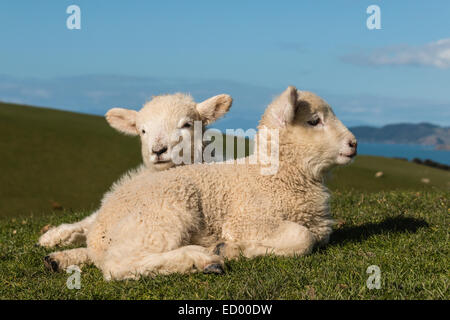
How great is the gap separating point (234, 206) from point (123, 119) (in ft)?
8.65

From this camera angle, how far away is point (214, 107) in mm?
7125

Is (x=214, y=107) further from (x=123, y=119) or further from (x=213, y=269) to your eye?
(x=213, y=269)

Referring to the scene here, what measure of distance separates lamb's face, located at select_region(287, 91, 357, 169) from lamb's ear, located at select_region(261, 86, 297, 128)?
0.13 m

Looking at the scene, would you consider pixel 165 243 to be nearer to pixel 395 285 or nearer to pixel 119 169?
pixel 395 285

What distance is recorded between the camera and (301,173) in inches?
225

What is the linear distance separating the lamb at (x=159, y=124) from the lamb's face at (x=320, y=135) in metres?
1.66

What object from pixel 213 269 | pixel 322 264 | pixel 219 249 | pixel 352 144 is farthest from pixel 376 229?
pixel 213 269

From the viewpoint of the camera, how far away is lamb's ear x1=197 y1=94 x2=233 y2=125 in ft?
23.2

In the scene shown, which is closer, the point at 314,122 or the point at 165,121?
the point at 314,122

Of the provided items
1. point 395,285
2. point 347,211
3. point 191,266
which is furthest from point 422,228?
point 191,266

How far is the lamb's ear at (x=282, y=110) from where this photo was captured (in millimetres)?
5398

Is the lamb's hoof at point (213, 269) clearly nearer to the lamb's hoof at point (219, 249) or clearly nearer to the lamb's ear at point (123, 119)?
the lamb's hoof at point (219, 249)

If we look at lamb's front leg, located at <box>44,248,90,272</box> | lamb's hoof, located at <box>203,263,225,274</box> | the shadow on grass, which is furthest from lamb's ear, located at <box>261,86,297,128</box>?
lamb's front leg, located at <box>44,248,90,272</box>

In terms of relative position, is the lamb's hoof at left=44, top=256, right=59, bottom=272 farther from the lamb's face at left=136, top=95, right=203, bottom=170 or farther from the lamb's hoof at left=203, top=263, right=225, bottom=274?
Answer: the lamb's hoof at left=203, top=263, right=225, bottom=274
